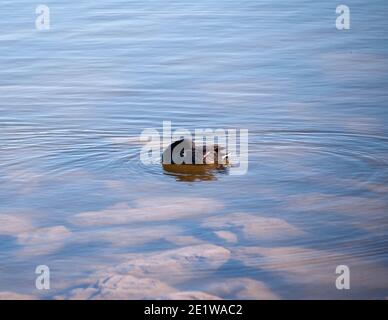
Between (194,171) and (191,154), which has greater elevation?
(191,154)

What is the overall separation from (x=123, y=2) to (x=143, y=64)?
12.2 feet

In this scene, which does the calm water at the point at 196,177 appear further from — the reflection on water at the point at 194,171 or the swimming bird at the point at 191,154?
the swimming bird at the point at 191,154

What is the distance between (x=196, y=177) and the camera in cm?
722

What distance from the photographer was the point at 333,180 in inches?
271

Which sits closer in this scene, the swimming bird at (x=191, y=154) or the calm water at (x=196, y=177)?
the calm water at (x=196, y=177)

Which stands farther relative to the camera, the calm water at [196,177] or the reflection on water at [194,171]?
the reflection on water at [194,171]

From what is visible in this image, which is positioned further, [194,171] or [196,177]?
[194,171]

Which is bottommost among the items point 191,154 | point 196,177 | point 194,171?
point 196,177

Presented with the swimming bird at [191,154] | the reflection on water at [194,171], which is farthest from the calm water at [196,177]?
the swimming bird at [191,154]

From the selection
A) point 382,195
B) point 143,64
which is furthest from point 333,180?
point 143,64

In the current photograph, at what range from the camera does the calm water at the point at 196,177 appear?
213 inches

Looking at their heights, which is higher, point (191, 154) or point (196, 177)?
point (191, 154)

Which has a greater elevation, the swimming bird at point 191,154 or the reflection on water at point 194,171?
the swimming bird at point 191,154

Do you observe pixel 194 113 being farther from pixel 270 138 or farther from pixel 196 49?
pixel 196 49
